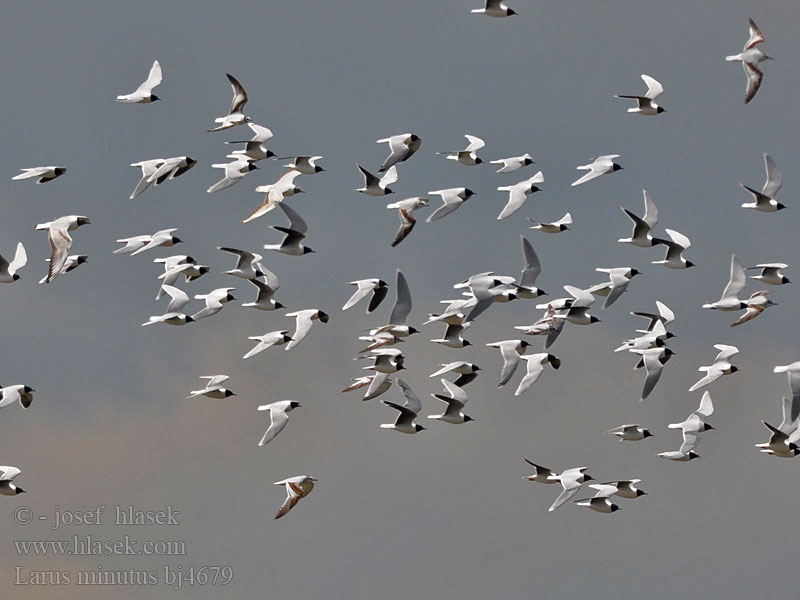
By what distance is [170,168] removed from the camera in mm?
42250

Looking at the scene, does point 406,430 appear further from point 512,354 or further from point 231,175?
point 231,175

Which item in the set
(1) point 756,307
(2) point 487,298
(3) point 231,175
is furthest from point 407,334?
(1) point 756,307

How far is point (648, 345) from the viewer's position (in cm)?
4488

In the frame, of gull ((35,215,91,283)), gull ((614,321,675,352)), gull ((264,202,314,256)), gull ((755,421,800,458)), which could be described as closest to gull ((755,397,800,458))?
gull ((755,421,800,458))

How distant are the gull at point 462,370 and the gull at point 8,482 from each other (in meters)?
9.15

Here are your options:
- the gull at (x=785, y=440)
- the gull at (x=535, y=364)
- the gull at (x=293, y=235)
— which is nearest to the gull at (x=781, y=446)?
the gull at (x=785, y=440)

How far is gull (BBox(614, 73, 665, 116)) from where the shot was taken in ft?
143

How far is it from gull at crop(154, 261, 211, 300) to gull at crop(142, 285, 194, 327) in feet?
0.65

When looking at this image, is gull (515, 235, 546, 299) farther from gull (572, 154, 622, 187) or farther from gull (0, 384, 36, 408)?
gull (0, 384, 36, 408)

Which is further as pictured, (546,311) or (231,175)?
(546,311)

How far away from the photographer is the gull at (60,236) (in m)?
40.3

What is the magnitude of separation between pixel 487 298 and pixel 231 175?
5975mm

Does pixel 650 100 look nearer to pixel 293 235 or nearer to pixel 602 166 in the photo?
pixel 602 166

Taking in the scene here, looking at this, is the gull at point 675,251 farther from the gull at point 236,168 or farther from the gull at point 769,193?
the gull at point 236,168
